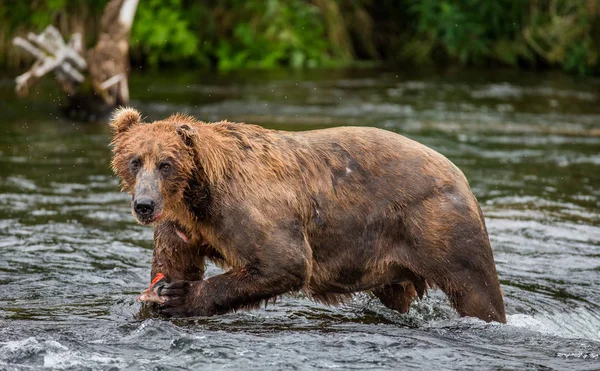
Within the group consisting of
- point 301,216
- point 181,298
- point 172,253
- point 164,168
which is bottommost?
point 181,298

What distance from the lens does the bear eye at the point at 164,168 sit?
554cm

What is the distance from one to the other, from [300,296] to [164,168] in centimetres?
201

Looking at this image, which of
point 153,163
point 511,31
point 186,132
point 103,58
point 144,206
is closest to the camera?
point 144,206

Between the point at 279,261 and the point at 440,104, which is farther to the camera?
the point at 440,104

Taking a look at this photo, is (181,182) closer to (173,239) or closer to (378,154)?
(173,239)

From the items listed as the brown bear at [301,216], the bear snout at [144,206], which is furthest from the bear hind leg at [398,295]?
the bear snout at [144,206]

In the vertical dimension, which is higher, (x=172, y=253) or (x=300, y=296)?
(x=172, y=253)

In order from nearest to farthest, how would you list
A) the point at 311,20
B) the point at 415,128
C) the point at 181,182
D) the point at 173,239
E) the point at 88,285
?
the point at 181,182 → the point at 173,239 → the point at 88,285 → the point at 415,128 → the point at 311,20

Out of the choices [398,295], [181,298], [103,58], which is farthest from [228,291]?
[103,58]

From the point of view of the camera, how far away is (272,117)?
15.5 metres

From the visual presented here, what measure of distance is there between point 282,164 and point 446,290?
129 cm

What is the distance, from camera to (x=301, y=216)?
597 centimetres

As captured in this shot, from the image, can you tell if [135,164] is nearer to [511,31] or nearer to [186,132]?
[186,132]

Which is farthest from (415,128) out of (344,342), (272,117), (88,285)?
(344,342)
